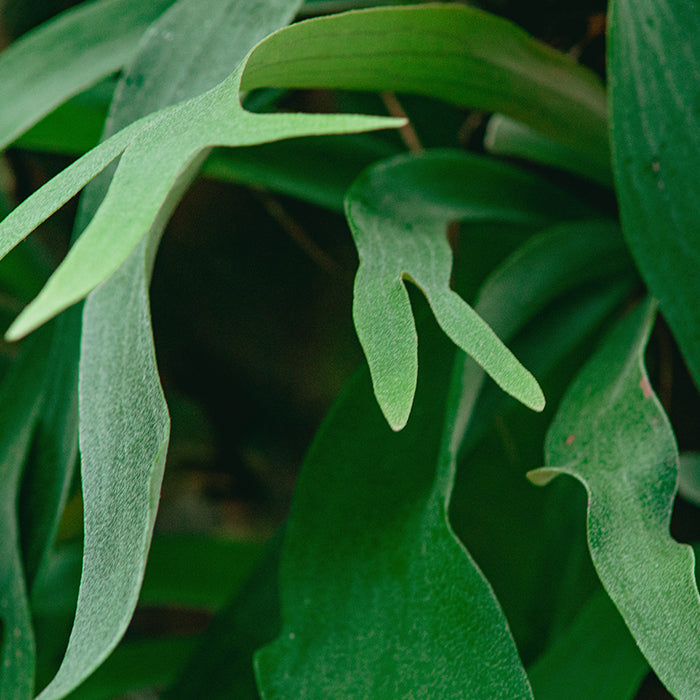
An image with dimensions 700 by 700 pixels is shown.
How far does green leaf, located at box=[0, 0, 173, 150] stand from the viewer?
467mm

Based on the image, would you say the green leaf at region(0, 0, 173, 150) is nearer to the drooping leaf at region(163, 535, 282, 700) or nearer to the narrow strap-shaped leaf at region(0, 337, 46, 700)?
the narrow strap-shaped leaf at region(0, 337, 46, 700)

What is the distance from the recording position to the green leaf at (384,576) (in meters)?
0.33

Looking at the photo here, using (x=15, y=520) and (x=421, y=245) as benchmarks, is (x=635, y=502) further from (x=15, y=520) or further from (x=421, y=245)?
(x=15, y=520)

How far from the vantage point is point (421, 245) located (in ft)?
1.25

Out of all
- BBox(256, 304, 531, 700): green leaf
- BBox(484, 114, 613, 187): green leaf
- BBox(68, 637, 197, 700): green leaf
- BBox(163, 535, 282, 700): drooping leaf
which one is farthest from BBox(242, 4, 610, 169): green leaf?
BBox(68, 637, 197, 700): green leaf

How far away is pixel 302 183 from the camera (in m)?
0.64

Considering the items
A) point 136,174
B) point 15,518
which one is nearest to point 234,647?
point 15,518

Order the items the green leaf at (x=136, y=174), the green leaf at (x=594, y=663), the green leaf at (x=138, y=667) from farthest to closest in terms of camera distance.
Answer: the green leaf at (x=138, y=667) < the green leaf at (x=594, y=663) < the green leaf at (x=136, y=174)

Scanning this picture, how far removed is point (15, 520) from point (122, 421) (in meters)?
0.17

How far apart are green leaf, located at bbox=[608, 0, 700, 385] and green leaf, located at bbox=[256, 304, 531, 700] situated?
0.47 ft

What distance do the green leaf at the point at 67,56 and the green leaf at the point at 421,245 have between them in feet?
0.67

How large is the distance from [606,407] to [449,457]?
99mm

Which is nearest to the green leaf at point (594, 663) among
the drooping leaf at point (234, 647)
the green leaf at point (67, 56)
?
the drooping leaf at point (234, 647)

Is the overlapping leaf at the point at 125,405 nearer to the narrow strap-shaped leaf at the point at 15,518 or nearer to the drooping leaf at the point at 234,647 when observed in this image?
the narrow strap-shaped leaf at the point at 15,518
